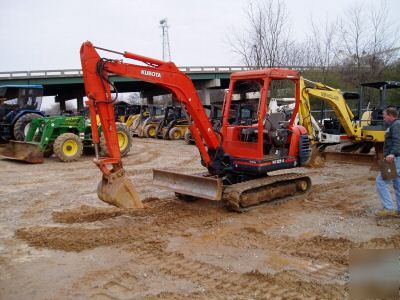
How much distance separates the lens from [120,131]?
48.5 ft

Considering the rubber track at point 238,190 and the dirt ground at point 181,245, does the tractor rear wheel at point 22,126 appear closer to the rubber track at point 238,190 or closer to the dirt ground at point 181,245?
the dirt ground at point 181,245

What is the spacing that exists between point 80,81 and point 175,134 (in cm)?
1504

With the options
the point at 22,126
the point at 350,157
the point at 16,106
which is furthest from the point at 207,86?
the point at 350,157

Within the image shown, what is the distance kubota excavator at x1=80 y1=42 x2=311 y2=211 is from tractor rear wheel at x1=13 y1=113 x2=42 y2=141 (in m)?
9.09

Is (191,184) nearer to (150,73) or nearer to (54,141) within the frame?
(150,73)

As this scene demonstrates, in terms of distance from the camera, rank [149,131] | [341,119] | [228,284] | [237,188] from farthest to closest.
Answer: [149,131], [341,119], [237,188], [228,284]

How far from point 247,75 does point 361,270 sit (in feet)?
13.7

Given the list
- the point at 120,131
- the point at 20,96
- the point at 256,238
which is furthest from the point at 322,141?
the point at 20,96

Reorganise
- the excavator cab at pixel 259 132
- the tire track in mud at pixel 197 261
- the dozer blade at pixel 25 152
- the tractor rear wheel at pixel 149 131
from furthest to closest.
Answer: the tractor rear wheel at pixel 149 131 → the dozer blade at pixel 25 152 → the excavator cab at pixel 259 132 → the tire track in mud at pixel 197 261

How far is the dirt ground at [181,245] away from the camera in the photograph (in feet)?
13.8

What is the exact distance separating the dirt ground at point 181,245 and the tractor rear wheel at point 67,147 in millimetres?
4188

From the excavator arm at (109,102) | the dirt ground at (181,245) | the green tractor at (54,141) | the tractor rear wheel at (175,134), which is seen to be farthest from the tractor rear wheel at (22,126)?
the excavator arm at (109,102)

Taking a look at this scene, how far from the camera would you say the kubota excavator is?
6.00 m

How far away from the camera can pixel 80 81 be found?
33906 mm
